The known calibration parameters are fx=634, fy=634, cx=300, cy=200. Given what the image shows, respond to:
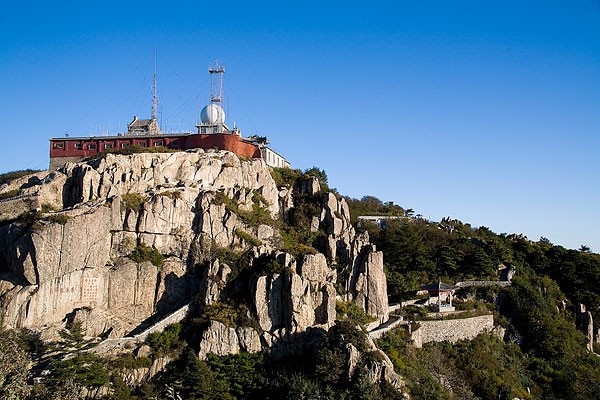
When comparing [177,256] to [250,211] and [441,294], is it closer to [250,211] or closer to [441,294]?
[250,211]

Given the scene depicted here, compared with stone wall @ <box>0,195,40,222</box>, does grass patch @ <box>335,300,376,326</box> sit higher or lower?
lower

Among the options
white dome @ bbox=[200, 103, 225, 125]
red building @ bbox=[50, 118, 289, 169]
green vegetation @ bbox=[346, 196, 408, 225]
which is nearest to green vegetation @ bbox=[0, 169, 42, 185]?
red building @ bbox=[50, 118, 289, 169]

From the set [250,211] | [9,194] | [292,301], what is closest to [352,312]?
[292,301]

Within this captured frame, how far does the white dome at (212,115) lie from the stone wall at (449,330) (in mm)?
26933

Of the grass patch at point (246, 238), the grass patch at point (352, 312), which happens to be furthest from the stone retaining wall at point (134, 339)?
the grass patch at point (352, 312)

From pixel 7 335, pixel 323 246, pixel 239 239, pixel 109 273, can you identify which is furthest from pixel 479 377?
pixel 7 335

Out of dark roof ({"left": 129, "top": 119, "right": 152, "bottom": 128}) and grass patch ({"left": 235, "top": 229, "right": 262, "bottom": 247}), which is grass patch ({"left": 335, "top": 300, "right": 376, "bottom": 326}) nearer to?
grass patch ({"left": 235, "top": 229, "right": 262, "bottom": 247})

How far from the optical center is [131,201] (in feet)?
154

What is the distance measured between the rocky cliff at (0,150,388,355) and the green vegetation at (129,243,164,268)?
10cm

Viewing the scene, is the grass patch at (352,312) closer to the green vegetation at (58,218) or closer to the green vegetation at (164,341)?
the green vegetation at (164,341)

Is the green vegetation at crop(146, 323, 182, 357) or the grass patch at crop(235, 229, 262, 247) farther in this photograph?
the grass patch at crop(235, 229, 262, 247)

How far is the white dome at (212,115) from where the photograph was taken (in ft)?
198

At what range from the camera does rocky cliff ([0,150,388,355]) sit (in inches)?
1644

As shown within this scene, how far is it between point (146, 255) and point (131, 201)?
170 inches
